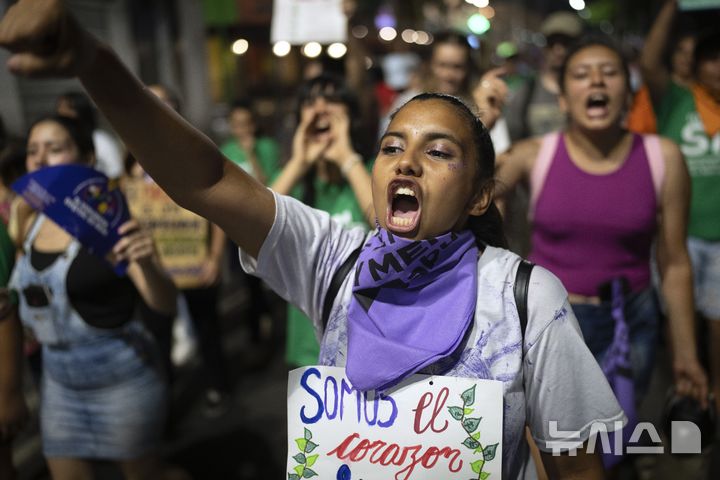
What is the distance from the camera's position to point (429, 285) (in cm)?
157

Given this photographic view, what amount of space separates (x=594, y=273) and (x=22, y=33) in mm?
2273

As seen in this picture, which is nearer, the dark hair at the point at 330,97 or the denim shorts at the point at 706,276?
the dark hair at the point at 330,97

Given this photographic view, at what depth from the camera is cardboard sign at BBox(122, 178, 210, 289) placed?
4262 millimetres

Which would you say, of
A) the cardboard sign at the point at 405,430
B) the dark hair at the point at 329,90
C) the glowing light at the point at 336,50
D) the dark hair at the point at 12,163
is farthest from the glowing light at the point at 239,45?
the cardboard sign at the point at 405,430

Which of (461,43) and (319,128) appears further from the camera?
(461,43)

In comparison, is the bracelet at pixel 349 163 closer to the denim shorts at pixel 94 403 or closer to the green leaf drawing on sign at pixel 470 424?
the denim shorts at pixel 94 403

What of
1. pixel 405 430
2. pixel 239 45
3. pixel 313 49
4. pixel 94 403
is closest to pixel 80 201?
pixel 94 403

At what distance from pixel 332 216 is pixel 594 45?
1397mm

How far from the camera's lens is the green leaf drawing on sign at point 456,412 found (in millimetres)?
1505

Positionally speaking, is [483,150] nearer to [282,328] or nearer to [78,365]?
[78,365]

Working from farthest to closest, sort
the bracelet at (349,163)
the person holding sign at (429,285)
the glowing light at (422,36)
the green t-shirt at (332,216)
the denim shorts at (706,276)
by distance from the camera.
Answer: the glowing light at (422,36) < the denim shorts at (706,276) < the green t-shirt at (332,216) < the bracelet at (349,163) < the person holding sign at (429,285)

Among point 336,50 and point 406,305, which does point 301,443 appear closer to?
point 406,305

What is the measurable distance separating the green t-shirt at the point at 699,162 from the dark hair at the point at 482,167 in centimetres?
240

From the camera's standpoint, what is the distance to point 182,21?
32.4 feet
